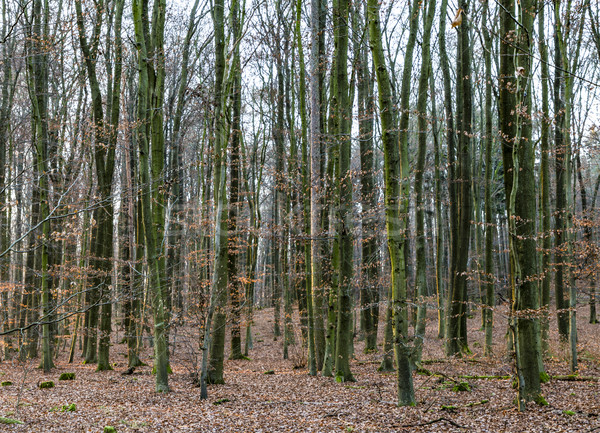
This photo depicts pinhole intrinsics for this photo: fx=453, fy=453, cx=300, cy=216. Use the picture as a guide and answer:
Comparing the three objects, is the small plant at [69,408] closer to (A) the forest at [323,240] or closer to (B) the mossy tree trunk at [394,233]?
(A) the forest at [323,240]

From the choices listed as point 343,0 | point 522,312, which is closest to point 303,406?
point 522,312

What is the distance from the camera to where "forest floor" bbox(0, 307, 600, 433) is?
6133mm

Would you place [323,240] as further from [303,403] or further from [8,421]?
[8,421]

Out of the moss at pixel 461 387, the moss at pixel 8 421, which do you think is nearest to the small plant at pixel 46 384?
the moss at pixel 8 421

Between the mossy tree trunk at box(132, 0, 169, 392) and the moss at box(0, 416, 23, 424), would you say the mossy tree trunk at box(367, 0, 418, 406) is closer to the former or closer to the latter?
the mossy tree trunk at box(132, 0, 169, 392)

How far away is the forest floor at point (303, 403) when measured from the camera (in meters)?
6.13

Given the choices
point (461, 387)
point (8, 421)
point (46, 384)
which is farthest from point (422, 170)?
point (46, 384)

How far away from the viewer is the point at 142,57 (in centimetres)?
922

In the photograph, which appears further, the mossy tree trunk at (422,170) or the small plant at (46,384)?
the mossy tree trunk at (422,170)

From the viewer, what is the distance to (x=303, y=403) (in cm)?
773

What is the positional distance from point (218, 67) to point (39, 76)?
5552 millimetres

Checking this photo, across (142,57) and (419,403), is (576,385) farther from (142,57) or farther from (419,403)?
(142,57)

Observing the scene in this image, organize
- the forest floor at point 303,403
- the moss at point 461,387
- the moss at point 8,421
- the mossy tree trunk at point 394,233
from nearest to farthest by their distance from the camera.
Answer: the forest floor at point 303,403
the moss at point 8,421
the mossy tree trunk at point 394,233
the moss at point 461,387

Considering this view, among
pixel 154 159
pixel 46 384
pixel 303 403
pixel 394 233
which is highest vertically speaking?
pixel 154 159
